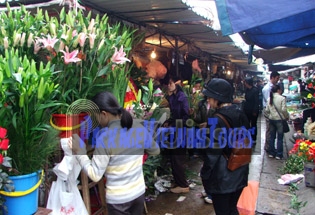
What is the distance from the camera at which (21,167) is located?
189cm

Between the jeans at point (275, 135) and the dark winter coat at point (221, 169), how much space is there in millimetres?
4271

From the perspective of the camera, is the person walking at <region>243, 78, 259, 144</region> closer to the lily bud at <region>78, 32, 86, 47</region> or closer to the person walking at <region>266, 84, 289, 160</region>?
the person walking at <region>266, 84, 289, 160</region>

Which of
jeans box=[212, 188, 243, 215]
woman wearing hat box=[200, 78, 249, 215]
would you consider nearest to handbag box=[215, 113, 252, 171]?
woman wearing hat box=[200, 78, 249, 215]

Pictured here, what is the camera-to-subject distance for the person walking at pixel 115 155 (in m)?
2.17

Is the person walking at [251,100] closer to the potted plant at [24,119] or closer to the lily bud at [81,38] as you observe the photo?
the lily bud at [81,38]

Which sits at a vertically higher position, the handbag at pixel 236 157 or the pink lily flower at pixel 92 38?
the pink lily flower at pixel 92 38

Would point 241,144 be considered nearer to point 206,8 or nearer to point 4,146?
point 4,146

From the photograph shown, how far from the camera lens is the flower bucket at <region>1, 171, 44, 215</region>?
182cm

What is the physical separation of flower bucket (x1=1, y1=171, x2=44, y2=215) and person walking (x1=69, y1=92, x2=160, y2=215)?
40 centimetres

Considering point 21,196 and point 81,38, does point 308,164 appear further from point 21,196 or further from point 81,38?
point 21,196

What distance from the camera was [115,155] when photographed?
2205 millimetres

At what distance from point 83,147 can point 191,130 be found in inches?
137

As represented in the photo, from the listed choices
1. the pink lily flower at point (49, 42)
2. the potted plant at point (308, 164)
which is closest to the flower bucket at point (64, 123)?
the pink lily flower at point (49, 42)

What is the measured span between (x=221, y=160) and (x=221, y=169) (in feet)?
0.28
